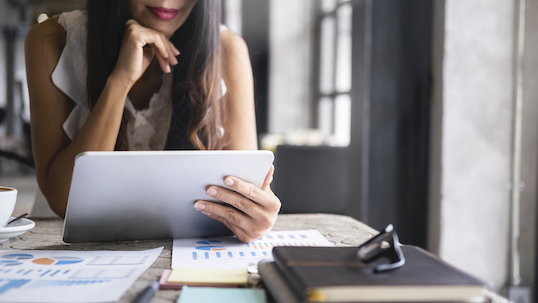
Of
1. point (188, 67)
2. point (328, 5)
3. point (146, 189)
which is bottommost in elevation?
point (146, 189)

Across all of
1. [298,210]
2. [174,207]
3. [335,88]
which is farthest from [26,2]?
[174,207]

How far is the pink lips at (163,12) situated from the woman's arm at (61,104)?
0.26 ft

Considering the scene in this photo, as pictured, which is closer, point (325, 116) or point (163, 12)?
point (163, 12)

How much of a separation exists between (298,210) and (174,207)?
1.99m

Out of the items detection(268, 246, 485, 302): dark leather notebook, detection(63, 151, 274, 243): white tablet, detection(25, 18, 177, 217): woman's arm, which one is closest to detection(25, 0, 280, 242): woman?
detection(25, 18, 177, 217): woman's arm

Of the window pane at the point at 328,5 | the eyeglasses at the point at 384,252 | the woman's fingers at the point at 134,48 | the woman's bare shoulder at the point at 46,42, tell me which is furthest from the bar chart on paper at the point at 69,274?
the window pane at the point at 328,5

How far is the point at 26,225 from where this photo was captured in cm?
62

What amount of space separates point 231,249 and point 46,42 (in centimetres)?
85

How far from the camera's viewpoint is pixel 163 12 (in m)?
1.01

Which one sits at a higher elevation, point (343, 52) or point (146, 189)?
point (343, 52)

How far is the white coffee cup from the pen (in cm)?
35

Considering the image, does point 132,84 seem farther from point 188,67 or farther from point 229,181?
point 229,181

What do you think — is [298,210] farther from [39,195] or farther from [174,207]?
[174,207]

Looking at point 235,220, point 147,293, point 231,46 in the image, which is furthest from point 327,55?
point 147,293
